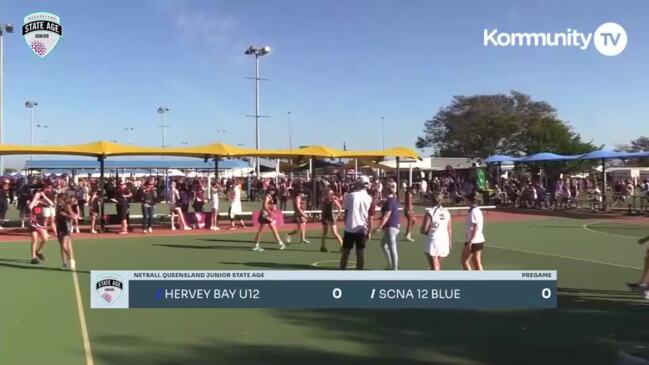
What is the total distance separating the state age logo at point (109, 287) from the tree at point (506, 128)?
2695 inches

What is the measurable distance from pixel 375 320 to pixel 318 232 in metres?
11.9

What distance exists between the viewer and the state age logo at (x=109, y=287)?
6.97 meters

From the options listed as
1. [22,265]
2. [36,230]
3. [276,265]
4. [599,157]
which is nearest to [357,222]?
[276,265]

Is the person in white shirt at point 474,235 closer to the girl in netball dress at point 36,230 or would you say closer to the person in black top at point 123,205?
the girl in netball dress at point 36,230

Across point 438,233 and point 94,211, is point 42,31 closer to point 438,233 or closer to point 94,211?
point 438,233

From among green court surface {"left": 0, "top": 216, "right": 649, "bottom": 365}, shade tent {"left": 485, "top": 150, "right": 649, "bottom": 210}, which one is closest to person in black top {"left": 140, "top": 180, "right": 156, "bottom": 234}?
green court surface {"left": 0, "top": 216, "right": 649, "bottom": 365}

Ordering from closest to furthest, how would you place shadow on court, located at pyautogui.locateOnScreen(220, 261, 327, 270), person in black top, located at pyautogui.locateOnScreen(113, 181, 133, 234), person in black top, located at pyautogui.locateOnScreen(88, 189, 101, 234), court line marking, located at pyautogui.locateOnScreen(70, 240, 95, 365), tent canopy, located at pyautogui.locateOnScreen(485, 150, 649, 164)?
court line marking, located at pyautogui.locateOnScreen(70, 240, 95, 365)
shadow on court, located at pyautogui.locateOnScreen(220, 261, 327, 270)
person in black top, located at pyautogui.locateOnScreen(113, 181, 133, 234)
person in black top, located at pyautogui.locateOnScreen(88, 189, 101, 234)
tent canopy, located at pyautogui.locateOnScreen(485, 150, 649, 164)

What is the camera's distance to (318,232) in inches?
752

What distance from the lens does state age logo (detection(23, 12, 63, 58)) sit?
33.1ft

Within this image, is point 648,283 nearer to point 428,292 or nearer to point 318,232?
point 428,292
